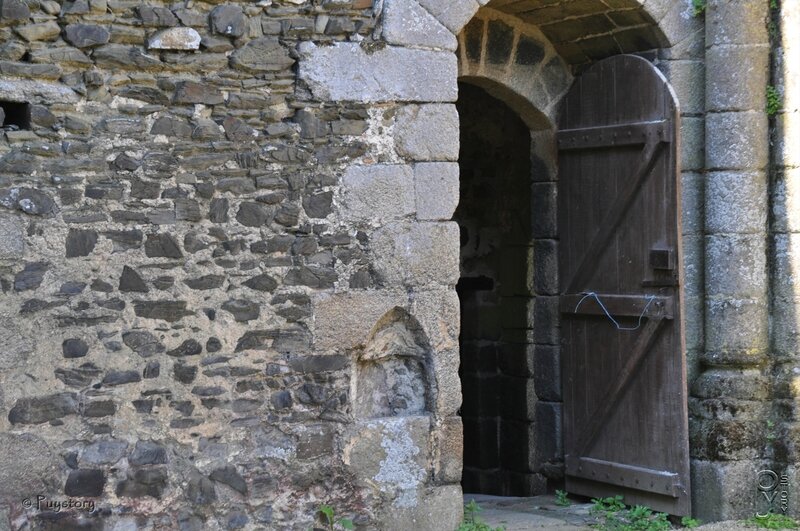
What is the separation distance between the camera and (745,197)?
5.72m

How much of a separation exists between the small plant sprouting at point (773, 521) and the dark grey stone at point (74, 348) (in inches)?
133

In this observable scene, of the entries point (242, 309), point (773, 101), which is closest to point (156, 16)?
point (242, 309)

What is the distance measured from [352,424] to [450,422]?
488 mm

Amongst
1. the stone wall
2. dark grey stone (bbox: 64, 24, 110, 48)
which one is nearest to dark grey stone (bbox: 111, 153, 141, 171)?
the stone wall

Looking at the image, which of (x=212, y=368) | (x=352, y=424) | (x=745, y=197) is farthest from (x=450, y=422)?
(x=745, y=197)

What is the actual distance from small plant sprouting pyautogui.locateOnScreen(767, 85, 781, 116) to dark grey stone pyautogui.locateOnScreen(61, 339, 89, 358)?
3.63m

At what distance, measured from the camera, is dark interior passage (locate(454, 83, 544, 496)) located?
7.04 meters

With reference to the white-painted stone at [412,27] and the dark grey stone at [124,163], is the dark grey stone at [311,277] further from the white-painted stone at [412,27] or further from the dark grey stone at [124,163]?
the white-painted stone at [412,27]

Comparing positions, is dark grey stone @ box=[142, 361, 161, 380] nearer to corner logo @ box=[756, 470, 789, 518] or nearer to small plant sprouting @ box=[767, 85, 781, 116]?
corner logo @ box=[756, 470, 789, 518]

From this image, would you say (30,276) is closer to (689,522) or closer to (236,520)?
(236,520)

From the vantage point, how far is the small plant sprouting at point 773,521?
555 cm

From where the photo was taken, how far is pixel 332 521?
4.98 meters

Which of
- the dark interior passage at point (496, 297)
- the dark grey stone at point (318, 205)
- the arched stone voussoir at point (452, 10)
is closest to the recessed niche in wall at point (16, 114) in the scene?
the dark grey stone at point (318, 205)

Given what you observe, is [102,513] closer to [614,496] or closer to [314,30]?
[314,30]
